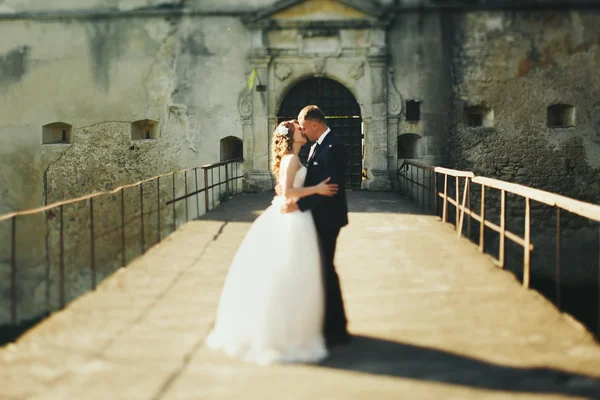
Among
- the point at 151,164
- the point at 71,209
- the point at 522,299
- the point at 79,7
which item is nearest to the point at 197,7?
the point at 79,7

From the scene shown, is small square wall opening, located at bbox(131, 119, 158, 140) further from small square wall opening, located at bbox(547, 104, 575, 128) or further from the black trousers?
the black trousers

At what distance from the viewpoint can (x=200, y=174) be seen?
37.2 ft

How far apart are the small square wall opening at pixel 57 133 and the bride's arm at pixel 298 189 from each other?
896 centimetres

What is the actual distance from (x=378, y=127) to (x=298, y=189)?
772 centimetres

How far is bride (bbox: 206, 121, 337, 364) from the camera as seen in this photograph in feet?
10.5

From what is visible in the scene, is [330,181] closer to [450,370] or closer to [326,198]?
[326,198]

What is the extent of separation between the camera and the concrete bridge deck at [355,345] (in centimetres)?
278

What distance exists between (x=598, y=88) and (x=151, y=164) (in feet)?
25.2

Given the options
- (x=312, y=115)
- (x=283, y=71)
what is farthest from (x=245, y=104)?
(x=312, y=115)

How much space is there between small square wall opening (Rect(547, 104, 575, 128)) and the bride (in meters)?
8.79

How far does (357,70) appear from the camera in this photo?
36.2 feet

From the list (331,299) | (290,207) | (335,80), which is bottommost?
(331,299)

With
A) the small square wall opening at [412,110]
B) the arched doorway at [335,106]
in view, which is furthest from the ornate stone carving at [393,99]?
the arched doorway at [335,106]

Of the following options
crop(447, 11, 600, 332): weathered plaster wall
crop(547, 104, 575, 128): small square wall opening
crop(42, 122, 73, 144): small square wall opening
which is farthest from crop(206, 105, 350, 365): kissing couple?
crop(42, 122, 73, 144): small square wall opening
